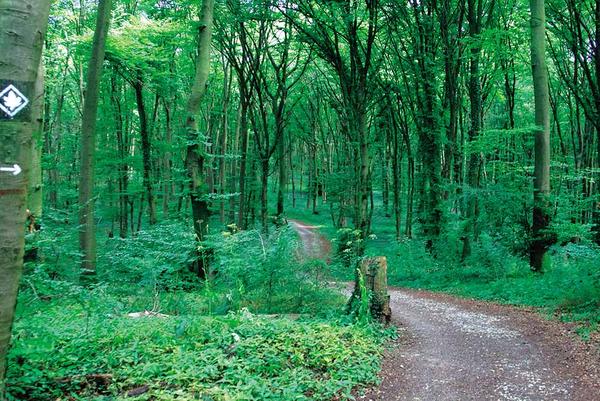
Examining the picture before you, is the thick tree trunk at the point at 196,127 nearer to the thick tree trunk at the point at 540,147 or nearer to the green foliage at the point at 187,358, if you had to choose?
the green foliage at the point at 187,358

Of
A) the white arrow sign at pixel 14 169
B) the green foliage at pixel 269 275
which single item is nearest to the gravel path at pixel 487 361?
the green foliage at pixel 269 275

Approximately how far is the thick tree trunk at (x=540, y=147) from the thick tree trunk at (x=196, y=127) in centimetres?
873

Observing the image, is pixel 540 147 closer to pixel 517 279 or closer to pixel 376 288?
pixel 517 279

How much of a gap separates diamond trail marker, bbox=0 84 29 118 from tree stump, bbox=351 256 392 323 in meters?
5.77

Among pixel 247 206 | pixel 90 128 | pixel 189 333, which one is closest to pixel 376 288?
pixel 189 333

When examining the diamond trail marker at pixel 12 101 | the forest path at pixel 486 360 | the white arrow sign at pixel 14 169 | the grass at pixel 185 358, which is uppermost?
the diamond trail marker at pixel 12 101

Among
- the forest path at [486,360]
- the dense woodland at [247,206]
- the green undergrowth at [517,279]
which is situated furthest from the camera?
the green undergrowth at [517,279]

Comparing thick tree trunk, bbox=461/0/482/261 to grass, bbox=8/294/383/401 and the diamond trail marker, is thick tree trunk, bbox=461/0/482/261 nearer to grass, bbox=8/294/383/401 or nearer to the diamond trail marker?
grass, bbox=8/294/383/401

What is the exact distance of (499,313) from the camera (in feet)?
29.2

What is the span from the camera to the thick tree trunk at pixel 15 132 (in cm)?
281

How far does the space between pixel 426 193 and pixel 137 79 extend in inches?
479

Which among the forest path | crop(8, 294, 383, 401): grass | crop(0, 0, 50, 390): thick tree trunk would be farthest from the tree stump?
crop(0, 0, 50, 390): thick tree trunk

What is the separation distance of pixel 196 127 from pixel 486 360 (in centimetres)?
819

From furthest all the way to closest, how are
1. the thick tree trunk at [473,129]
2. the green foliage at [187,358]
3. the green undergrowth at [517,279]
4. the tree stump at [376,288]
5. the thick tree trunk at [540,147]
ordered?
the thick tree trunk at [473,129] → the thick tree trunk at [540,147] → the green undergrowth at [517,279] → the tree stump at [376,288] → the green foliage at [187,358]
